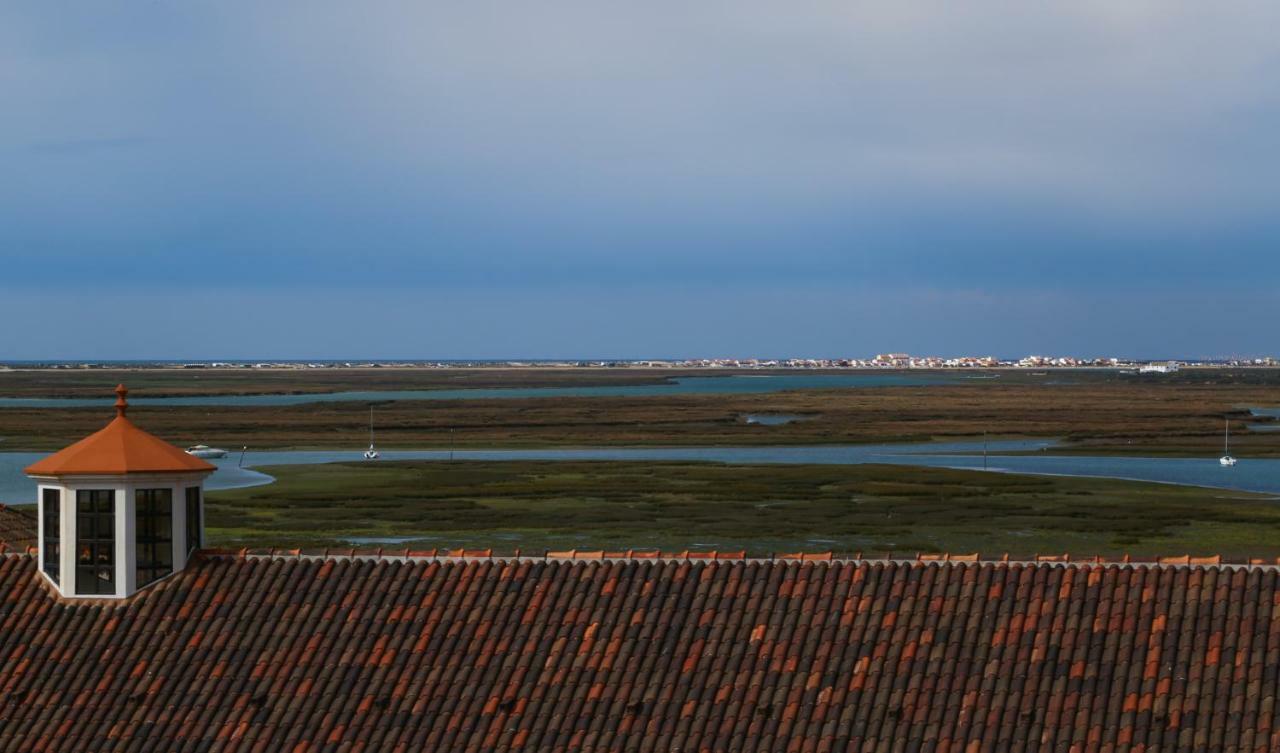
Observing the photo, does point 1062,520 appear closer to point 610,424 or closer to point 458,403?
point 610,424

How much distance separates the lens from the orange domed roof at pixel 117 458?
16453 mm

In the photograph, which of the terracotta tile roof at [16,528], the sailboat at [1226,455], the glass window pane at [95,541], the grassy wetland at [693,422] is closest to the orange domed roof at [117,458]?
the glass window pane at [95,541]

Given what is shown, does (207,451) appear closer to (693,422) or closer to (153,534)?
(693,422)

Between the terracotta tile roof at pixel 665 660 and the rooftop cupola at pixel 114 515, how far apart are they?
443mm

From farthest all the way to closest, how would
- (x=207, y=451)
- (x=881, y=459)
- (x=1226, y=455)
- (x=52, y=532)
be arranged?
(x=207, y=451) < (x=881, y=459) < (x=1226, y=455) < (x=52, y=532)

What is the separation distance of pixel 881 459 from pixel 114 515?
67077 mm

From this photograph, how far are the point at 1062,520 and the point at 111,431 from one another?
4130 centimetres

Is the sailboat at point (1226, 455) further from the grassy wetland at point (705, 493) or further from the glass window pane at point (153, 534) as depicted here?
the glass window pane at point (153, 534)

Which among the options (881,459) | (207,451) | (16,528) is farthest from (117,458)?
(207,451)

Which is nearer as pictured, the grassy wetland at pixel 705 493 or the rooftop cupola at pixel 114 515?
the rooftop cupola at pixel 114 515

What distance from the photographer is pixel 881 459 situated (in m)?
81.4

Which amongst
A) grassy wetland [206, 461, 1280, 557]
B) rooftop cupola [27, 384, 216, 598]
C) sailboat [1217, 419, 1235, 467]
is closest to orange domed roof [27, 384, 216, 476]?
rooftop cupola [27, 384, 216, 598]

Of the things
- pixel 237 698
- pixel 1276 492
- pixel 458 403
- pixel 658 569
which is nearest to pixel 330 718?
pixel 237 698

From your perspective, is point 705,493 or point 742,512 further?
point 705,493
